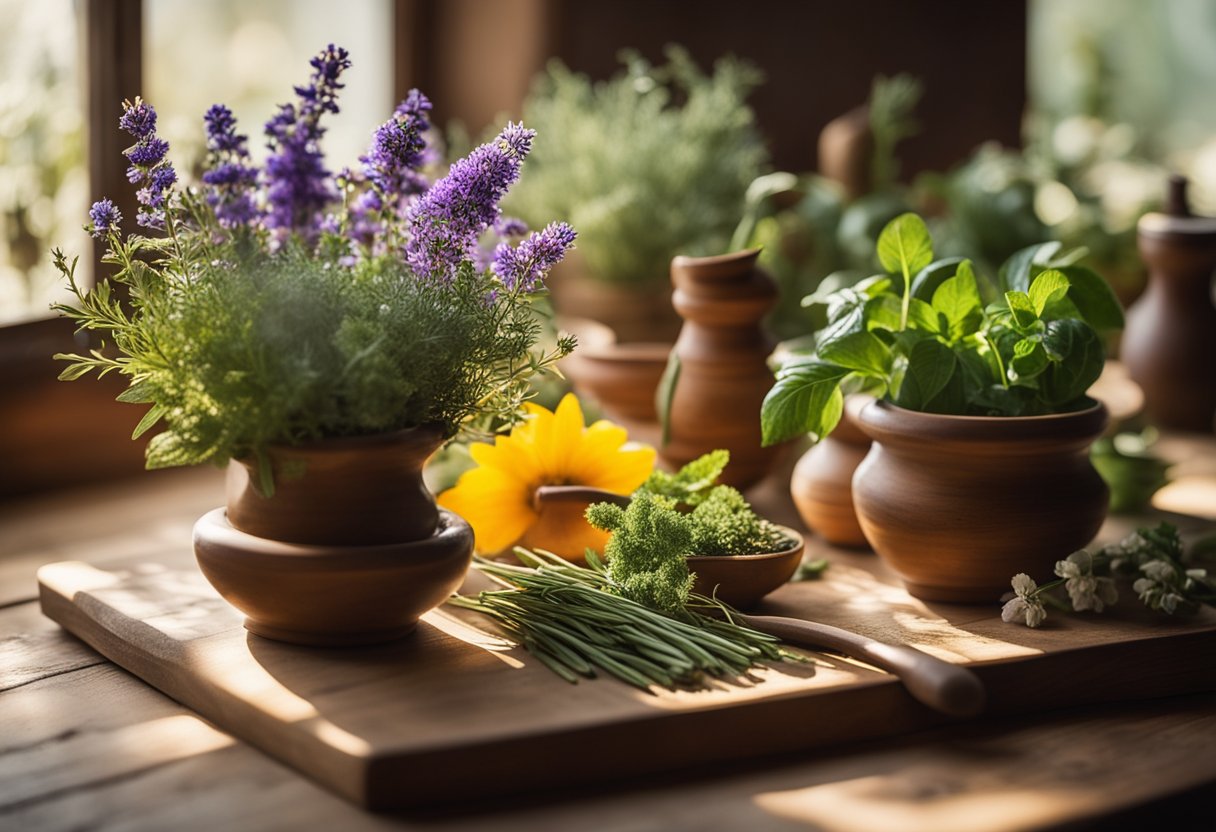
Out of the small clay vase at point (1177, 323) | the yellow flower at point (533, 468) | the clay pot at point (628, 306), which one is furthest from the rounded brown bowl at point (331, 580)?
the small clay vase at point (1177, 323)

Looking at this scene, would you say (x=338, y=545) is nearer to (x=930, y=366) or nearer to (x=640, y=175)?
(x=930, y=366)

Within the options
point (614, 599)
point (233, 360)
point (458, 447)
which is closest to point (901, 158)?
point (458, 447)

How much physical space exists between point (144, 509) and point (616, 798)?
0.81m

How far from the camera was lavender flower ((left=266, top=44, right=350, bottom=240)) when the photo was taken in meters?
1.05

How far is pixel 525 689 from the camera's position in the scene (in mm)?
912

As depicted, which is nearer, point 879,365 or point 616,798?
point 616,798

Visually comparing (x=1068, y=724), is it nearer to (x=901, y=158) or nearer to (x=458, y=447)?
(x=458, y=447)

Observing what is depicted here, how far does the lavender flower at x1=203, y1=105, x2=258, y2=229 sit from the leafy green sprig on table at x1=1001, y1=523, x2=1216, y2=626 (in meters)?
0.64

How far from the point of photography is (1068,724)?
97 centimetres

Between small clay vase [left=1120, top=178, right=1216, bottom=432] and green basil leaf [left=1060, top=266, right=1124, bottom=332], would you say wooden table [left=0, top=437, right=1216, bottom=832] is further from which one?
small clay vase [left=1120, top=178, right=1216, bottom=432]

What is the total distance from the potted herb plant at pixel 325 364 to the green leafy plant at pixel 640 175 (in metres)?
0.69

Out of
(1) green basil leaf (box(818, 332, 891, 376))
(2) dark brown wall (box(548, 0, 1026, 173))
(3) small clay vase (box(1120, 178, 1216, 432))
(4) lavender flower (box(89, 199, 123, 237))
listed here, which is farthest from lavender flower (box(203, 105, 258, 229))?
(3) small clay vase (box(1120, 178, 1216, 432))

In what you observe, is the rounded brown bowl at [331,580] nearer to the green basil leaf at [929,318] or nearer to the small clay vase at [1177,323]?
the green basil leaf at [929,318]

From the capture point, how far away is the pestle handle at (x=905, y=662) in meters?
0.89
